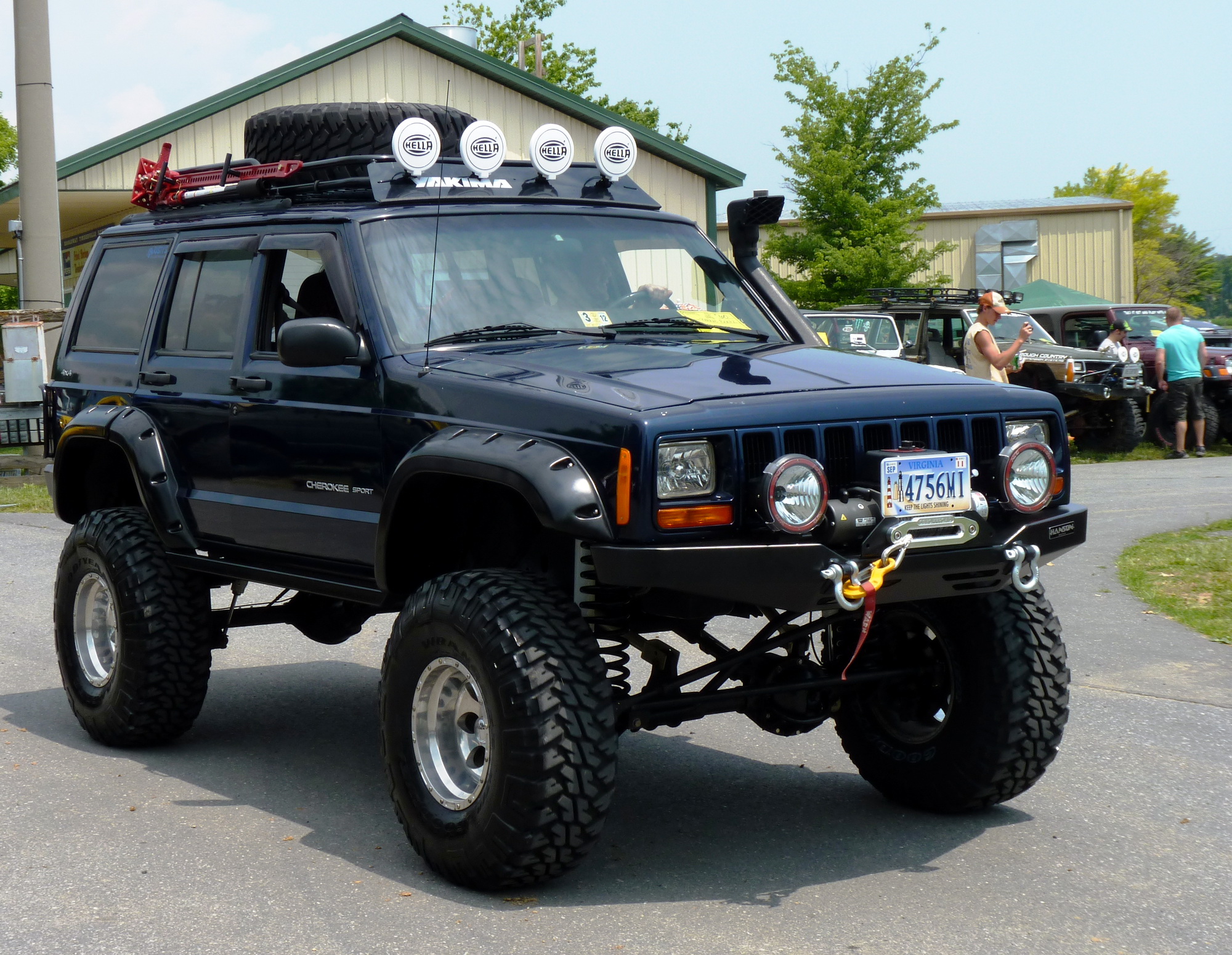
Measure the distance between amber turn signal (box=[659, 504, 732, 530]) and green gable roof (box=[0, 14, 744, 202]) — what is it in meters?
17.8

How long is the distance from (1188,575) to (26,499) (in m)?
11.6

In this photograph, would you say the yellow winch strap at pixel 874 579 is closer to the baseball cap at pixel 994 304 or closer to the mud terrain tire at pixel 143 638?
the mud terrain tire at pixel 143 638

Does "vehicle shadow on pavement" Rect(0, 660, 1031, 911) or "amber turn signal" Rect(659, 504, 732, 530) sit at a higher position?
"amber turn signal" Rect(659, 504, 732, 530)

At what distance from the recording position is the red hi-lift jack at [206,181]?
5.86 m

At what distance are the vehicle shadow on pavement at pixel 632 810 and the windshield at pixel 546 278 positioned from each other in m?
1.71

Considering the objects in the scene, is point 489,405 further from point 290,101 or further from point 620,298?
point 290,101

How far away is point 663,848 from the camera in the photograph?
479 cm

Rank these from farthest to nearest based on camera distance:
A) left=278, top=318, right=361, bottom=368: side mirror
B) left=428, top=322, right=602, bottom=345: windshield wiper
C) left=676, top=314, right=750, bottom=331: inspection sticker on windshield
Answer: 1. left=676, top=314, right=750, bottom=331: inspection sticker on windshield
2. left=428, top=322, right=602, bottom=345: windshield wiper
3. left=278, top=318, right=361, bottom=368: side mirror

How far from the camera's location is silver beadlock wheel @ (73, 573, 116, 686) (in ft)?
20.3

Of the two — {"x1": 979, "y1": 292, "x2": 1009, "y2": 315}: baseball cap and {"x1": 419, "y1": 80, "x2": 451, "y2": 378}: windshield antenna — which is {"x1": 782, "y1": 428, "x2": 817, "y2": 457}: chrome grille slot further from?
{"x1": 979, "y1": 292, "x2": 1009, "y2": 315}: baseball cap

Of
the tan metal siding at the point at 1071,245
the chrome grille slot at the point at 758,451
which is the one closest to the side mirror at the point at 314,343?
the chrome grille slot at the point at 758,451

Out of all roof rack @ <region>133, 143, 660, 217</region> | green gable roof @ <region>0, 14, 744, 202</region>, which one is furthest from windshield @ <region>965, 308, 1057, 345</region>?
roof rack @ <region>133, 143, 660, 217</region>

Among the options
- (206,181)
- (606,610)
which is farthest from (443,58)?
(606,610)

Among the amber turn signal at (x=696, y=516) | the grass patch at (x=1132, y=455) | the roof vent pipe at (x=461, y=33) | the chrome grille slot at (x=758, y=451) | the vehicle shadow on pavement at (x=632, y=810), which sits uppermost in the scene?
the roof vent pipe at (x=461, y=33)
